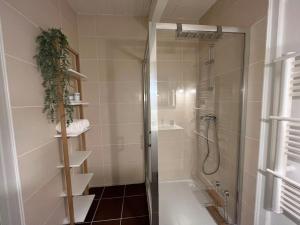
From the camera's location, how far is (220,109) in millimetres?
1765

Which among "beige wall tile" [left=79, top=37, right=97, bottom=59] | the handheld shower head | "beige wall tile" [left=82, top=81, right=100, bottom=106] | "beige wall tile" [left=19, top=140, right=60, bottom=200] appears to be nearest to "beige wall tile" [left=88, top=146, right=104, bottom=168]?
"beige wall tile" [left=82, top=81, right=100, bottom=106]

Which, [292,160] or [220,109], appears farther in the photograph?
[220,109]

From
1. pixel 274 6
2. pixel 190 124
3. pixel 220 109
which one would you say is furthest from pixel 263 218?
pixel 274 6

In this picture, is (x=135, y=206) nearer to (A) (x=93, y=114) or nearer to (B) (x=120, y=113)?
(B) (x=120, y=113)

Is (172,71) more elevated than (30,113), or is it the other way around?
(172,71)

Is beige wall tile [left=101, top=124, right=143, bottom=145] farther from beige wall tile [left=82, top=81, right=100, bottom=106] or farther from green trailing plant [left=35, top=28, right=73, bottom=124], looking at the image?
green trailing plant [left=35, top=28, right=73, bottom=124]

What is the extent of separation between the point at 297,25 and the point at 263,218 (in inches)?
51.9

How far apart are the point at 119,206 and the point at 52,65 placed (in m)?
1.75

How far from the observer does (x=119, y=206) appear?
6.13 ft

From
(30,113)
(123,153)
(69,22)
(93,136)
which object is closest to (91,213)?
(123,153)

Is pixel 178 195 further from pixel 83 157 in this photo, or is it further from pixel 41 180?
pixel 41 180

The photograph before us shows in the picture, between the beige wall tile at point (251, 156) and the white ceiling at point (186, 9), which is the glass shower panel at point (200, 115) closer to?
the beige wall tile at point (251, 156)

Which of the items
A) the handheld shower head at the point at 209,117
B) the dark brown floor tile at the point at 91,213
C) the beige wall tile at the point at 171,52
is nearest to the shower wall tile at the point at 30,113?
the dark brown floor tile at the point at 91,213

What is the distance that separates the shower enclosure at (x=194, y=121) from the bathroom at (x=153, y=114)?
1cm
